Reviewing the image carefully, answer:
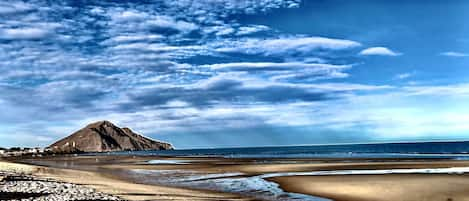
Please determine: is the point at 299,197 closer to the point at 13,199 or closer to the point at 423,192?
the point at 423,192

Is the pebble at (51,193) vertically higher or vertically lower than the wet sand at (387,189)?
higher

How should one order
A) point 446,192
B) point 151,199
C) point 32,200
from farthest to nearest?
point 446,192, point 151,199, point 32,200

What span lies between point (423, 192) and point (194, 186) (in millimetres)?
17194

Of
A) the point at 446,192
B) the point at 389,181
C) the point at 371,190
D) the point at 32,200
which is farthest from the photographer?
the point at 389,181

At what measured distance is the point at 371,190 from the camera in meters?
29.7

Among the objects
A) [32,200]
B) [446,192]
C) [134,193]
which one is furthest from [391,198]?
[32,200]

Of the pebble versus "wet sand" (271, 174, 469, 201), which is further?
"wet sand" (271, 174, 469, 201)

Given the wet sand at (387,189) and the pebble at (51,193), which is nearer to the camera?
the pebble at (51,193)

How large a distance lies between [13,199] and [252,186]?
17.8m

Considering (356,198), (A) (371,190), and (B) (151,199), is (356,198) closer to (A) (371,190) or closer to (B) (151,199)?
(A) (371,190)

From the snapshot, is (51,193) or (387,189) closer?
(51,193)

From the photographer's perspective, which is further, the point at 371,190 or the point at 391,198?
the point at 371,190

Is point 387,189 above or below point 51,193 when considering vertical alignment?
below

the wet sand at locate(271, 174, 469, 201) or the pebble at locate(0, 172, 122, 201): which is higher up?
the pebble at locate(0, 172, 122, 201)
